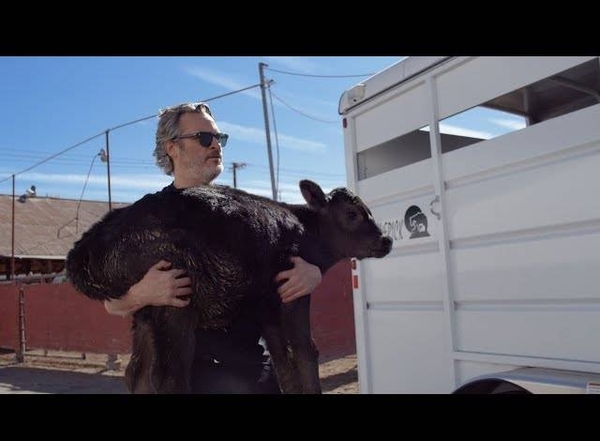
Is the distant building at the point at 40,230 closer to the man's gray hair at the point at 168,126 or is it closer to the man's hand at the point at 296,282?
the man's gray hair at the point at 168,126

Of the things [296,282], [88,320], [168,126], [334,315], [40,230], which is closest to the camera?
[296,282]

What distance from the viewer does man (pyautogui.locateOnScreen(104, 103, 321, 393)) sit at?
201 centimetres

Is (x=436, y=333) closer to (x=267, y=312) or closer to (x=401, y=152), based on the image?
(x=401, y=152)

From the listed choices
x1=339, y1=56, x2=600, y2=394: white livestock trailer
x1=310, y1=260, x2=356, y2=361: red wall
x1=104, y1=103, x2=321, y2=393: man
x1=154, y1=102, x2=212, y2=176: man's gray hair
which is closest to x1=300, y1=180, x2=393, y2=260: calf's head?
x1=104, y1=103, x2=321, y2=393: man

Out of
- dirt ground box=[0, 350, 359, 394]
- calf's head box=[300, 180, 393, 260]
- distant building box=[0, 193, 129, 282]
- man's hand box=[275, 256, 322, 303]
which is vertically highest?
distant building box=[0, 193, 129, 282]

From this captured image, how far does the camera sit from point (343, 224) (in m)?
3.00

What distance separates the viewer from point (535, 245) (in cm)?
344

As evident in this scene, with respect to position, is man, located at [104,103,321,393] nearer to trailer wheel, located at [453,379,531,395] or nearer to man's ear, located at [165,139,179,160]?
man's ear, located at [165,139,179,160]

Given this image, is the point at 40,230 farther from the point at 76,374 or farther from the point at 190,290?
the point at 190,290

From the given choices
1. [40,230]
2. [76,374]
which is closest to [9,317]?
[76,374]

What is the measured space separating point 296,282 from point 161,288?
53 cm

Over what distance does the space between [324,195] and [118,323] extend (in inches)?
446

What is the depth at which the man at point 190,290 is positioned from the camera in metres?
2.01
